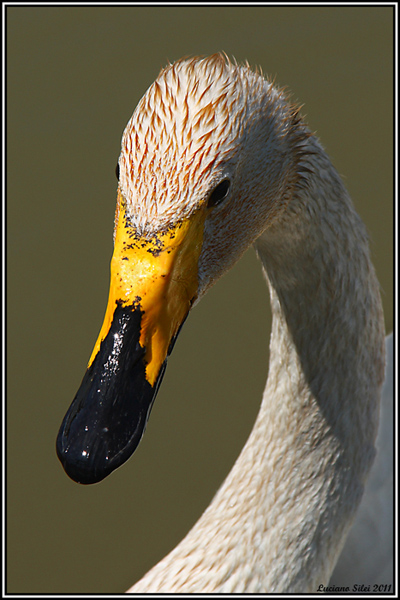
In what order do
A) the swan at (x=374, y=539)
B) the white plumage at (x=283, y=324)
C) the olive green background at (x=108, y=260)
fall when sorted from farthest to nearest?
the olive green background at (x=108, y=260), the swan at (x=374, y=539), the white plumage at (x=283, y=324)

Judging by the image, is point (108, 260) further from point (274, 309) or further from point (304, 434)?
point (304, 434)

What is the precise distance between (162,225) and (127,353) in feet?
1.14

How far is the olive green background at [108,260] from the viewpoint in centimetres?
381

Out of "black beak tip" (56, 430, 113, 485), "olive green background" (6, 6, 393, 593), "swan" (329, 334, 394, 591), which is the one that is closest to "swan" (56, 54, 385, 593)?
"black beak tip" (56, 430, 113, 485)

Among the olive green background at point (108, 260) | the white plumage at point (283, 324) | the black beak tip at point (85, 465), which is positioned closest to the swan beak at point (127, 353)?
the black beak tip at point (85, 465)

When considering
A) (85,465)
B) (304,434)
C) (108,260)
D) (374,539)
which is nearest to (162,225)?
(85,465)

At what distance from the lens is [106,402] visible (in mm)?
1525

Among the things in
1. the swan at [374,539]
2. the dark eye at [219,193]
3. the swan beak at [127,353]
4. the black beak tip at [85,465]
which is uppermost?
the dark eye at [219,193]

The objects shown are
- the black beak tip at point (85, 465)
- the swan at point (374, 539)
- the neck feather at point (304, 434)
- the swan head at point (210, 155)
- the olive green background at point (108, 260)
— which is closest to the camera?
the black beak tip at point (85, 465)

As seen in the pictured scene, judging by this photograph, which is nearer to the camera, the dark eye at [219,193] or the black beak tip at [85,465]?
the black beak tip at [85,465]

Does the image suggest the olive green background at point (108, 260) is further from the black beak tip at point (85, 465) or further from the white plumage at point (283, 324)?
the black beak tip at point (85, 465)

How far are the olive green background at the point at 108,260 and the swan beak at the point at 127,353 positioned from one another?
2.50 meters

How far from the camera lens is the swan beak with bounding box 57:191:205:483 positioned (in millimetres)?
1515

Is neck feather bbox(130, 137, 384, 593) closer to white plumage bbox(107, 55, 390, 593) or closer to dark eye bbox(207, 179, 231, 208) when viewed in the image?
white plumage bbox(107, 55, 390, 593)
